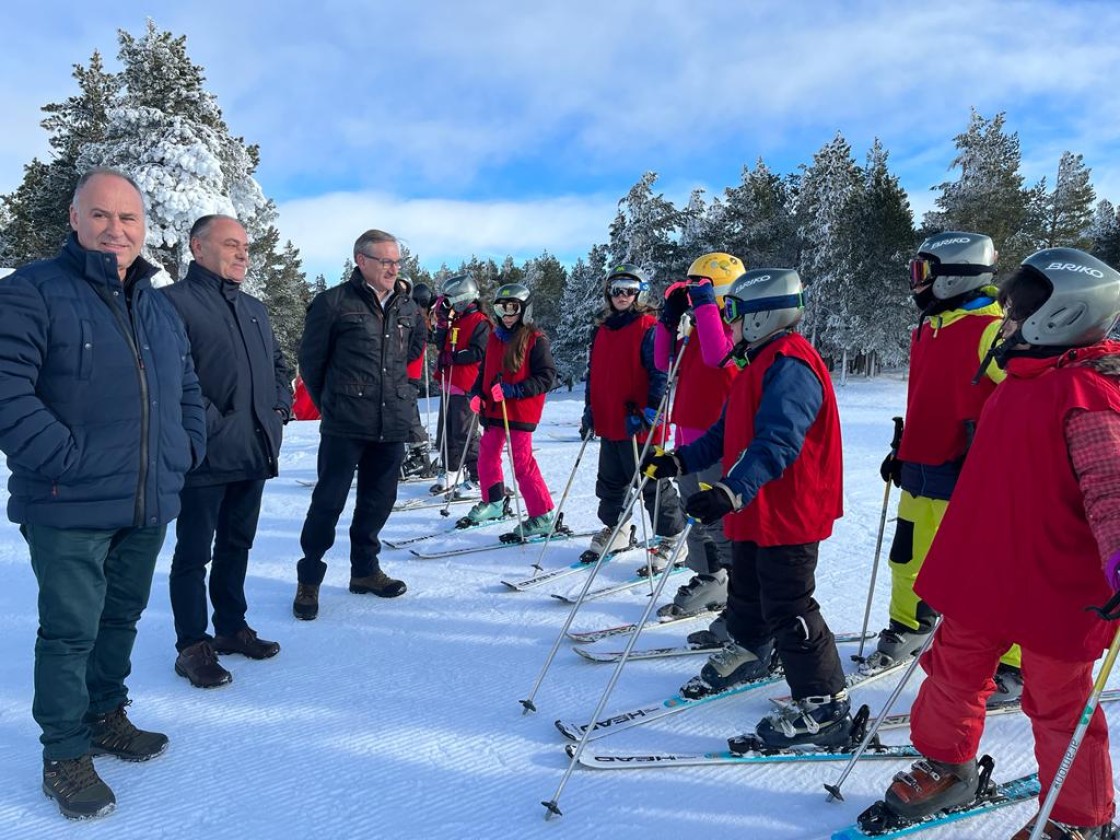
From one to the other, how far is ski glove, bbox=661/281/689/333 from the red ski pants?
259cm

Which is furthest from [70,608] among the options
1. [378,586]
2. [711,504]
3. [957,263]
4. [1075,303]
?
[957,263]

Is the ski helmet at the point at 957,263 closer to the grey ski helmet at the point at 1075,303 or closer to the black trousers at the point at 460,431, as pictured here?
the grey ski helmet at the point at 1075,303

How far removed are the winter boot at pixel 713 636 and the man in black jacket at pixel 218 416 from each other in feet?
7.87

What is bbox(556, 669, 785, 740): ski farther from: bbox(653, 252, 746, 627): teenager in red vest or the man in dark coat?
the man in dark coat

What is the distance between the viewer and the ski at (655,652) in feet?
11.9

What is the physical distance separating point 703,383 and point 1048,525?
2338 millimetres

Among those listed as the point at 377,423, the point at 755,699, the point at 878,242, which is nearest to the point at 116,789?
the point at 377,423

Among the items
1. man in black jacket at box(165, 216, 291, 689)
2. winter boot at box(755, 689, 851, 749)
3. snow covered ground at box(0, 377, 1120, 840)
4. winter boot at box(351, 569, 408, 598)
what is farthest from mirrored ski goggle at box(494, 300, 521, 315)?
winter boot at box(755, 689, 851, 749)

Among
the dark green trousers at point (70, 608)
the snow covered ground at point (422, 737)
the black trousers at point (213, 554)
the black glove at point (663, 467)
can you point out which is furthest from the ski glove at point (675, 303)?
the dark green trousers at point (70, 608)

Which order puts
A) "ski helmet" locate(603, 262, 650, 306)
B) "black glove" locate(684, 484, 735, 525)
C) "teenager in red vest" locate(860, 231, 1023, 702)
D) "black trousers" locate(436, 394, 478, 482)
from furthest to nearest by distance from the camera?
"black trousers" locate(436, 394, 478, 482), "ski helmet" locate(603, 262, 650, 306), "teenager in red vest" locate(860, 231, 1023, 702), "black glove" locate(684, 484, 735, 525)

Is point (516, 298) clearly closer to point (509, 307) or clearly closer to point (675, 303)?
point (509, 307)

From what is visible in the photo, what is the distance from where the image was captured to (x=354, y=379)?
13.6 feet

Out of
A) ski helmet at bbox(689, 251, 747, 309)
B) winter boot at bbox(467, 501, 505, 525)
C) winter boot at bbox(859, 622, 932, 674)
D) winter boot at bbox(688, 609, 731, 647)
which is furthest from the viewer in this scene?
winter boot at bbox(467, 501, 505, 525)

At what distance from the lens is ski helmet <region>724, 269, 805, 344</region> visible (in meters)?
2.89
